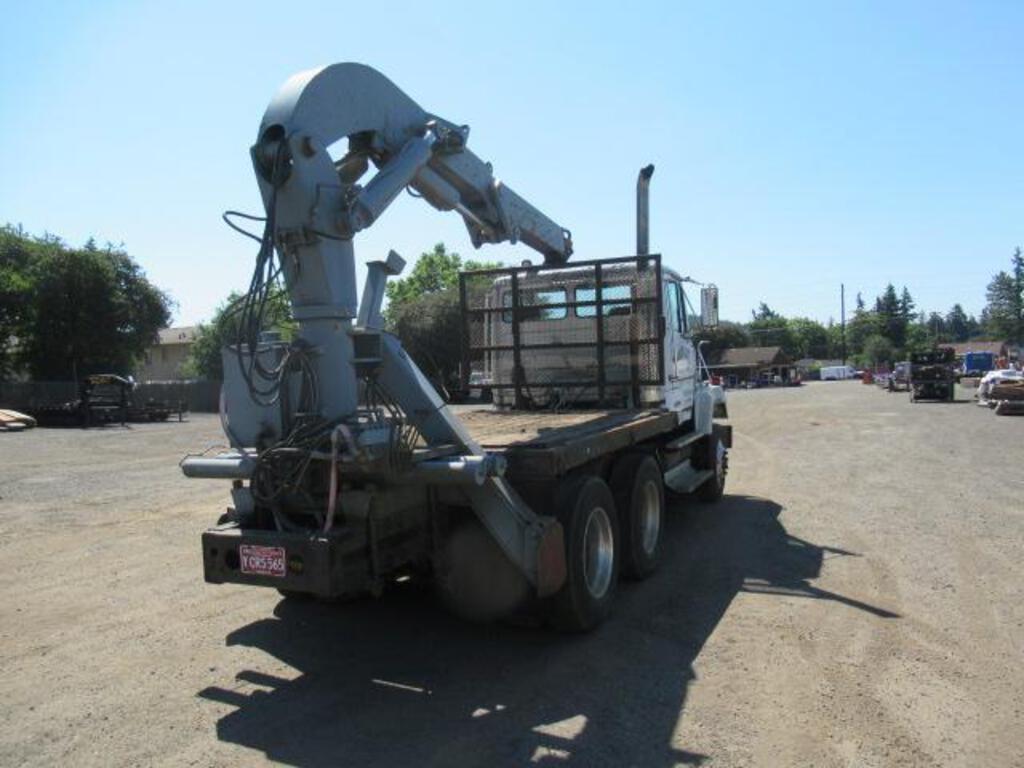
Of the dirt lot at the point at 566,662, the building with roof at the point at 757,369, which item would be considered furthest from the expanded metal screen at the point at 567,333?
the building with roof at the point at 757,369

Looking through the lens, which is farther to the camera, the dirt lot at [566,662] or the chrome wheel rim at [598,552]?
the chrome wheel rim at [598,552]

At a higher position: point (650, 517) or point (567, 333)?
point (567, 333)

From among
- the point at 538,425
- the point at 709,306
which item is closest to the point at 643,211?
the point at 709,306

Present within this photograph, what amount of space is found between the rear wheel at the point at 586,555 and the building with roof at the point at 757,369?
6461 centimetres

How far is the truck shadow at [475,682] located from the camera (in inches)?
162

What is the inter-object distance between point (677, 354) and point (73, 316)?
3774 centimetres

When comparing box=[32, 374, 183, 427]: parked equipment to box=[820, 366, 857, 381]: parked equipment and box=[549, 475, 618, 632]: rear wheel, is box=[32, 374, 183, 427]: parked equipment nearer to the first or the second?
box=[549, 475, 618, 632]: rear wheel

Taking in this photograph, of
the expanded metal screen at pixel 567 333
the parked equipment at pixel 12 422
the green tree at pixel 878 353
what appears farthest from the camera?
the green tree at pixel 878 353

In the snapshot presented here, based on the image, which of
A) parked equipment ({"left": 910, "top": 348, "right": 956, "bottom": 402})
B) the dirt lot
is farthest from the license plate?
parked equipment ({"left": 910, "top": 348, "right": 956, "bottom": 402})

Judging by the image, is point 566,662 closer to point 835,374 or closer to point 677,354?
point 677,354

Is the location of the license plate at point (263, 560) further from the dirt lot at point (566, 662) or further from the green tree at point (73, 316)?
the green tree at point (73, 316)

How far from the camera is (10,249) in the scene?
4181 centimetres

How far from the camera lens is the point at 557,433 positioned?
658 centimetres

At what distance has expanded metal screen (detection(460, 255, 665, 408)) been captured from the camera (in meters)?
9.04
